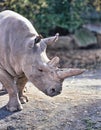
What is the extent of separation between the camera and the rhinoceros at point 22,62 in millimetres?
5266

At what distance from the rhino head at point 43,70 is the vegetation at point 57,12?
550cm

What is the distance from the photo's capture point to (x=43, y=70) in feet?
17.5

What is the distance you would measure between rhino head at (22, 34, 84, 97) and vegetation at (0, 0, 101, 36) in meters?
5.50

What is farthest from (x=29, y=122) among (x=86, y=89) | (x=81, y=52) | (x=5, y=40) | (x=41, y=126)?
(x=81, y=52)

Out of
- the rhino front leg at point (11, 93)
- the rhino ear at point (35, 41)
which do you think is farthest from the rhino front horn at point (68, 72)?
the rhino front leg at point (11, 93)

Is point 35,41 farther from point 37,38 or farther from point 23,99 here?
point 23,99

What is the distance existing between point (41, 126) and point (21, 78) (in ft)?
2.93

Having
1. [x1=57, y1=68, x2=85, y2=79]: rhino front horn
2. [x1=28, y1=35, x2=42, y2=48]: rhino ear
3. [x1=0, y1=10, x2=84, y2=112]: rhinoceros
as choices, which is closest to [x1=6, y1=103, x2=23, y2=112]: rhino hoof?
[x1=0, y1=10, x2=84, y2=112]: rhinoceros

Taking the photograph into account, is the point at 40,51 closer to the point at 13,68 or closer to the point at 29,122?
the point at 13,68

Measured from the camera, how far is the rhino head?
17.0 feet

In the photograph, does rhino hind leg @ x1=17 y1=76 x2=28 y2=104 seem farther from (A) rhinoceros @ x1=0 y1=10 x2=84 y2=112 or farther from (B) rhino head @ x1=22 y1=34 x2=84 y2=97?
(B) rhino head @ x1=22 y1=34 x2=84 y2=97

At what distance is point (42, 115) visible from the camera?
5.66m

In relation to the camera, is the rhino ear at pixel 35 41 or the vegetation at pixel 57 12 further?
the vegetation at pixel 57 12

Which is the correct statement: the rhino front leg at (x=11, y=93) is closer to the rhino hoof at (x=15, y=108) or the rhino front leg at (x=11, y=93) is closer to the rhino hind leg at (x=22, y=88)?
the rhino hoof at (x=15, y=108)
